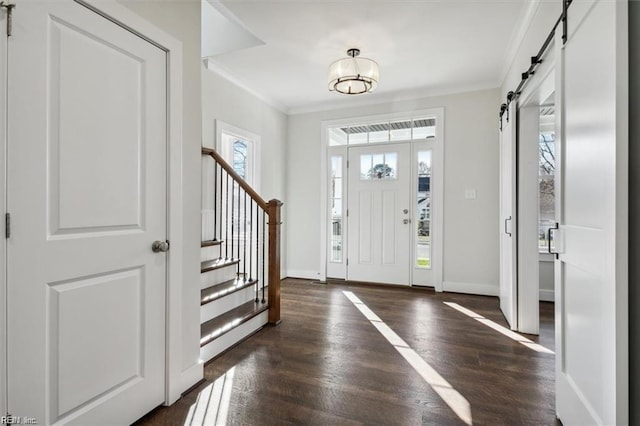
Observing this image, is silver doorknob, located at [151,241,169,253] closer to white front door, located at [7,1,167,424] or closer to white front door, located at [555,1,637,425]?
white front door, located at [7,1,167,424]

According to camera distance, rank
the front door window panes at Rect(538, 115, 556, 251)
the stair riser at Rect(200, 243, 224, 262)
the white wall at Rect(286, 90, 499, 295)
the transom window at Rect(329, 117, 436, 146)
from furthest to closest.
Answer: the transom window at Rect(329, 117, 436, 146), the front door window panes at Rect(538, 115, 556, 251), the white wall at Rect(286, 90, 499, 295), the stair riser at Rect(200, 243, 224, 262)

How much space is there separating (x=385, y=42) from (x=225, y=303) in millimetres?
2818

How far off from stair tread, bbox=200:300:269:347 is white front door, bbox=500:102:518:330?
7.49 feet

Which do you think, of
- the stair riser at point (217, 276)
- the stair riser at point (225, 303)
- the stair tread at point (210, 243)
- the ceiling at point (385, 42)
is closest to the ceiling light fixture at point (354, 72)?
the ceiling at point (385, 42)

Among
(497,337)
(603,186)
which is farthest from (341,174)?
(603,186)

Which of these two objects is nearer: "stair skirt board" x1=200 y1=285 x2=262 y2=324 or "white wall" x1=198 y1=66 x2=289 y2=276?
"stair skirt board" x1=200 y1=285 x2=262 y2=324

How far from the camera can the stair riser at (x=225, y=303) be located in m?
2.67

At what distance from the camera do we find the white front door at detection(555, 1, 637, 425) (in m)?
1.15

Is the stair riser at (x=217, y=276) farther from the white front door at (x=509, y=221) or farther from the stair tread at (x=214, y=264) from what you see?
the white front door at (x=509, y=221)

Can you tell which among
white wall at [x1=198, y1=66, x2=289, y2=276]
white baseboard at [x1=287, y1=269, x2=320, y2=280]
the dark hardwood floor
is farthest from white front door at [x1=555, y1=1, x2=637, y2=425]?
white baseboard at [x1=287, y1=269, x2=320, y2=280]

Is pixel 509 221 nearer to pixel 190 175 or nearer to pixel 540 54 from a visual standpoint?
pixel 540 54

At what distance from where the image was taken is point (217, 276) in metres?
3.09

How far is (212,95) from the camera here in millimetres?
3623

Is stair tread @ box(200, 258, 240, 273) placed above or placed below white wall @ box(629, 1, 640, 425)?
below
